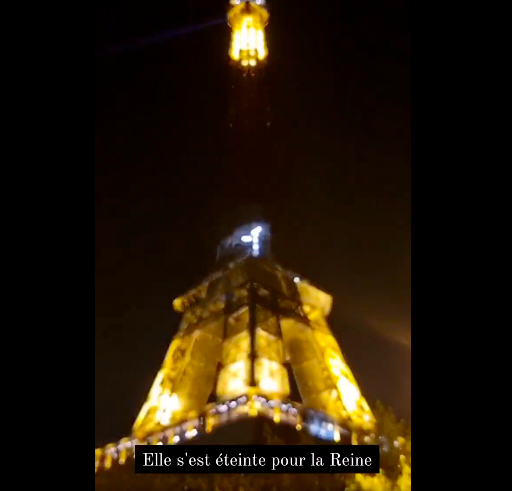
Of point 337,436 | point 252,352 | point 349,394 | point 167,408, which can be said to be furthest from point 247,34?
point 337,436

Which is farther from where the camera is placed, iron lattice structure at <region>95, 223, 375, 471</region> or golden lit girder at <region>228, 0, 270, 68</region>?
golden lit girder at <region>228, 0, 270, 68</region>

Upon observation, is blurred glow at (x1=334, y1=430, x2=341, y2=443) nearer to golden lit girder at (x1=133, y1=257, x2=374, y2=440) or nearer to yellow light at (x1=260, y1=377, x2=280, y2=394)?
golden lit girder at (x1=133, y1=257, x2=374, y2=440)

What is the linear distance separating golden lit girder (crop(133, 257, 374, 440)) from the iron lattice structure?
1 cm

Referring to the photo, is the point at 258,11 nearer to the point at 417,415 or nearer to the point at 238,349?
the point at 238,349

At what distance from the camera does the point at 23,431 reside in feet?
13.0

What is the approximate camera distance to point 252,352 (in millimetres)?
6730

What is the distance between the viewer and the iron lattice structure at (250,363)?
575 cm

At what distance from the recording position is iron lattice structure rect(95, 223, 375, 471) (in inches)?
226
